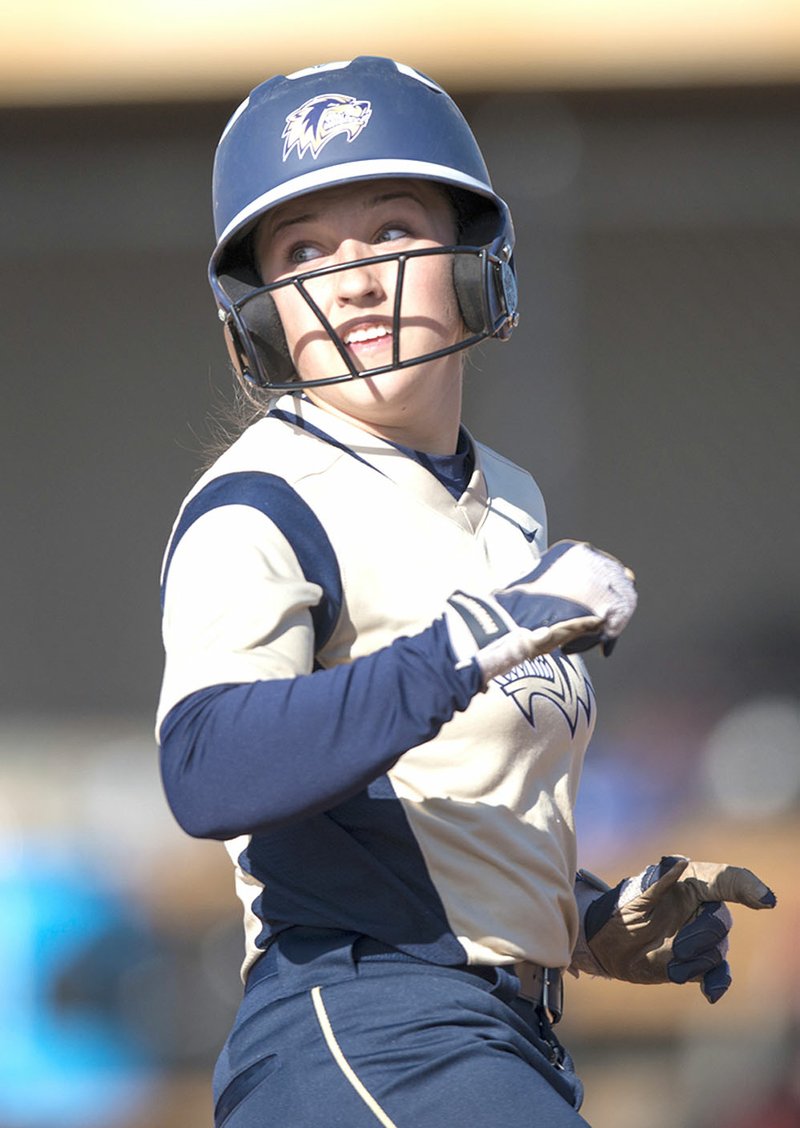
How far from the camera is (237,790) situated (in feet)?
4.06

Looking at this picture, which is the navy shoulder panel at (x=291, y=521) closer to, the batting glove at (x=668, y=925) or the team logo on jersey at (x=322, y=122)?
the team logo on jersey at (x=322, y=122)

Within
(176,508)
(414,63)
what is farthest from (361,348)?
(176,508)

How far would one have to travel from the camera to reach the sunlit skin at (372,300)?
5.22 ft

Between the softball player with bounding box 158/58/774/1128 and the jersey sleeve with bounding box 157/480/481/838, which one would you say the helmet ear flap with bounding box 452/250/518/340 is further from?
the jersey sleeve with bounding box 157/480/481/838

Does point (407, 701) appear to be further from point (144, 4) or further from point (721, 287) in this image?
point (721, 287)

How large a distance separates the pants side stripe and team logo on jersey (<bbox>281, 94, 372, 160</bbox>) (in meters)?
0.82

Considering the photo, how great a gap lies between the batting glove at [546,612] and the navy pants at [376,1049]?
34 cm

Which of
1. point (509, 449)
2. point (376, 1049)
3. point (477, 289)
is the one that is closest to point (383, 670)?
point (376, 1049)

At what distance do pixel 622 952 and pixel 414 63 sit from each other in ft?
8.43

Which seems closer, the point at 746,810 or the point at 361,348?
the point at 361,348

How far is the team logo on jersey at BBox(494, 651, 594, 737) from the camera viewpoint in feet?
4.99

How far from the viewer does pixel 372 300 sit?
159cm

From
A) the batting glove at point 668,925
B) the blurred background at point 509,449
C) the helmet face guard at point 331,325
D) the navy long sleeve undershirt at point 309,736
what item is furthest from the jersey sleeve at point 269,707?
the blurred background at point 509,449

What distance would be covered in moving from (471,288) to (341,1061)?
79 cm
